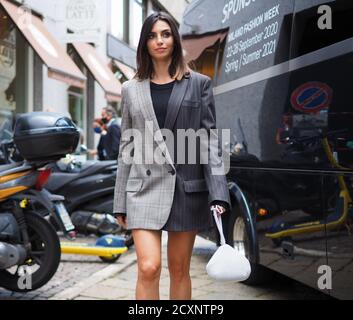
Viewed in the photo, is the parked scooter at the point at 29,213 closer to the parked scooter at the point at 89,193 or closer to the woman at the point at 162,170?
the woman at the point at 162,170

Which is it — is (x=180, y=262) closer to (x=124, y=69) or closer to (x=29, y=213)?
(x=29, y=213)

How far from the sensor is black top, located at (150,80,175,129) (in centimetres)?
316

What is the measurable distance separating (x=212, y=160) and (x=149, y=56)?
67 centimetres

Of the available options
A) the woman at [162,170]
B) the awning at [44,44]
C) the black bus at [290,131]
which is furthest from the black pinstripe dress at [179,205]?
the awning at [44,44]

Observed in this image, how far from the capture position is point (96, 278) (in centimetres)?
532

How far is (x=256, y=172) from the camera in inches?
179

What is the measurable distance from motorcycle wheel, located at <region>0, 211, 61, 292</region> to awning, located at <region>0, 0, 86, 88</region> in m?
6.37

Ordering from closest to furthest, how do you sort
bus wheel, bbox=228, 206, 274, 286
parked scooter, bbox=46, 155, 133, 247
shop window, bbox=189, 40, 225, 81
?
bus wheel, bbox=228, 206, 274, 286, shop window, bbox=189, 40, 225, 81, parked scooter, bbox=46, 155, 133, 247

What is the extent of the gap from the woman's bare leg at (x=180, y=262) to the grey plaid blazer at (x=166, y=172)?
10 cm

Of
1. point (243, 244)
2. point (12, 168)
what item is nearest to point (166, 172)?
point (12, 168)

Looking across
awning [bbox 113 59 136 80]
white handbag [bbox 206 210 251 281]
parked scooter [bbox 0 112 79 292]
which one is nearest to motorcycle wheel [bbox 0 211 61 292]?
parked scooter [bbox 0 112 79 292]

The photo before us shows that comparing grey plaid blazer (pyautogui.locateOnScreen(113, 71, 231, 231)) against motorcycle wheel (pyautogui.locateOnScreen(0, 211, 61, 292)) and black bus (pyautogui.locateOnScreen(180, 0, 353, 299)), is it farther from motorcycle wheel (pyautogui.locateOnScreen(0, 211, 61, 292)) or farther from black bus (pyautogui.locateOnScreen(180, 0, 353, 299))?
motorcycle wheel (pyautogui.locateOnScreen(0, 211, 61, 292))
